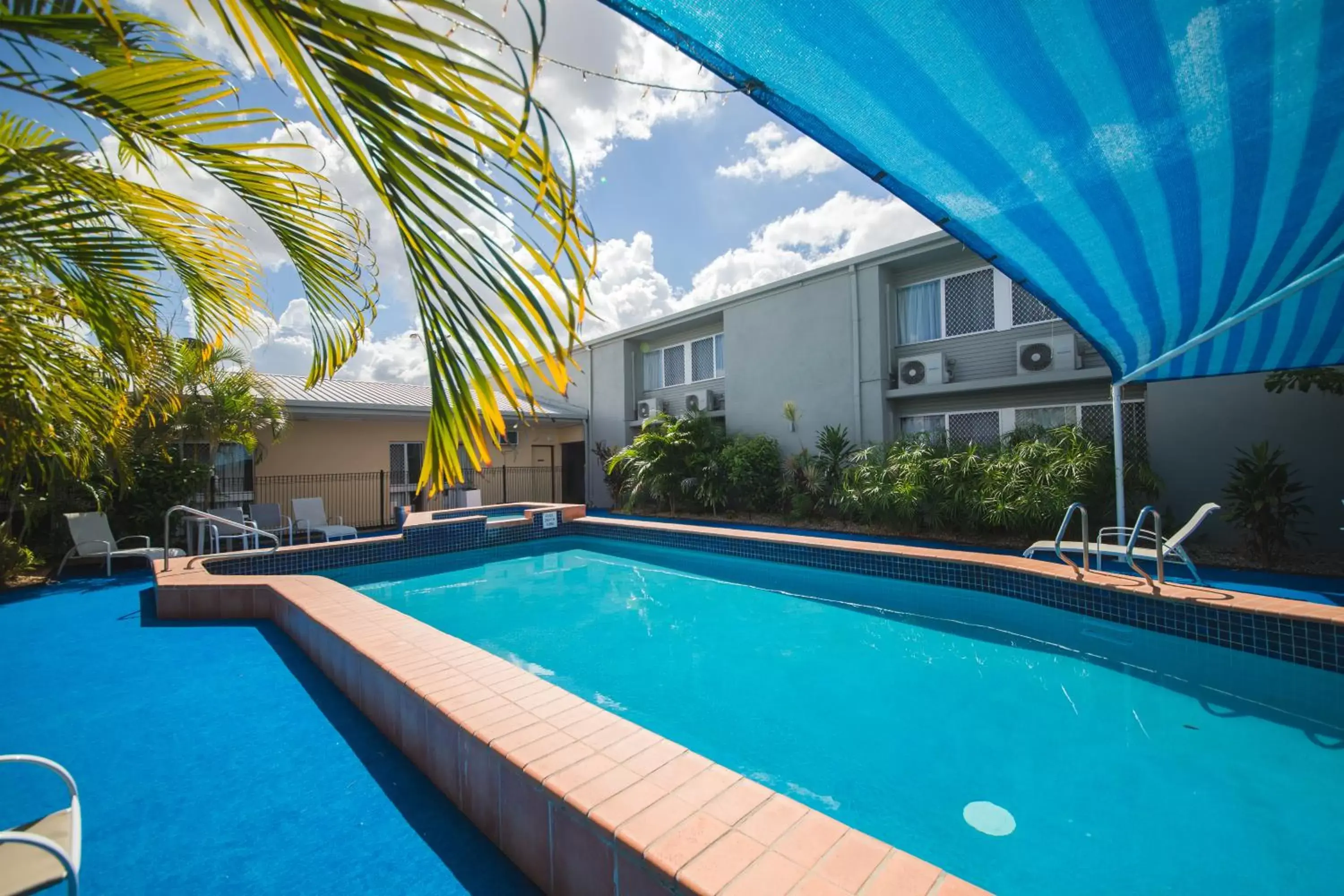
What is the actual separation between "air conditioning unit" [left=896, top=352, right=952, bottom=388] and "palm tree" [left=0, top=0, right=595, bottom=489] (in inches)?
435

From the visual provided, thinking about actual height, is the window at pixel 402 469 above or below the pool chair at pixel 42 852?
above

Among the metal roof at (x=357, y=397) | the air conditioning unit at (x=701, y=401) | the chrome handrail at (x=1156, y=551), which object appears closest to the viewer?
the chrome handrail at (x=1156, y=551)

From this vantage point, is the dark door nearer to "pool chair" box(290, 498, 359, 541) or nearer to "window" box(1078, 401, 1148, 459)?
"pool chair" box(290, 498, 359, 541)

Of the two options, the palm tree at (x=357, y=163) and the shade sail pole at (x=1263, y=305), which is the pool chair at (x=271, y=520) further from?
the shade sail pole at (x=1263, y=305)

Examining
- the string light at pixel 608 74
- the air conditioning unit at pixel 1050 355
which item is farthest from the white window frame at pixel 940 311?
the string light at pixel 608 74

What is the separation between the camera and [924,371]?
11281 mm

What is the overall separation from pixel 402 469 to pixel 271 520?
4872 mm

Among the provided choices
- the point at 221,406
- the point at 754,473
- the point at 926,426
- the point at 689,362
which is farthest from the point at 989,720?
the point at 689,362

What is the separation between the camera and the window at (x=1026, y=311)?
10.3 meters

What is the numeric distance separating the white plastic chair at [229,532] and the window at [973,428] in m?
12.3

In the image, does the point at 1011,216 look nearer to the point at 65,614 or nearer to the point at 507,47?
the point at 507,47

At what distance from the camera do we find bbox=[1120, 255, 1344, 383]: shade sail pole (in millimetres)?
3600

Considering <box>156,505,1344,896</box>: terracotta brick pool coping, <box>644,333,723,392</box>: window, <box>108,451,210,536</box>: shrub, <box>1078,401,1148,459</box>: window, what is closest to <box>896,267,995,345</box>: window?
<box>1078,401,1148,459</box>: window

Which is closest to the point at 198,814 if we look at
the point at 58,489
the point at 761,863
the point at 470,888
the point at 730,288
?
the point at 470,888
